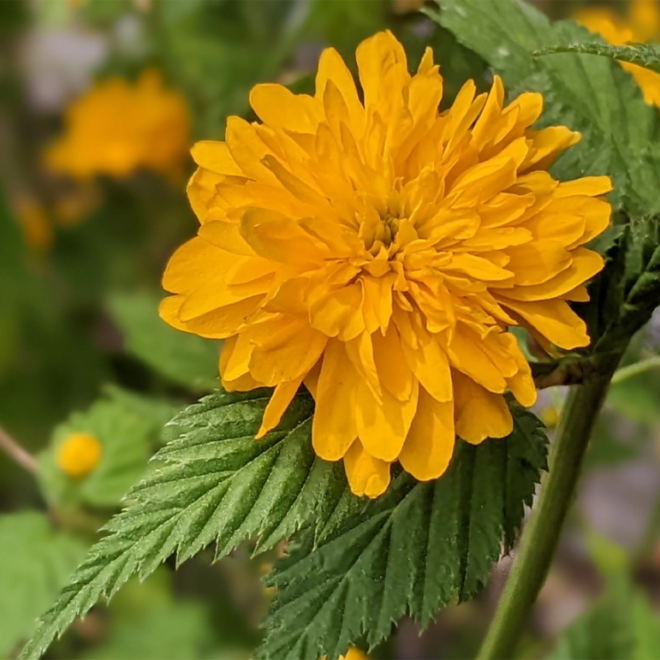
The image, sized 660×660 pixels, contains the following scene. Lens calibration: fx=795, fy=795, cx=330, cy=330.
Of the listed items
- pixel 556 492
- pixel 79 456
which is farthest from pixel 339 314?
pixel 79 456

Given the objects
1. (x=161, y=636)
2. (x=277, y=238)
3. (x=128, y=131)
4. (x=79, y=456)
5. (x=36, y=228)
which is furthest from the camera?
(x=36, y=228)

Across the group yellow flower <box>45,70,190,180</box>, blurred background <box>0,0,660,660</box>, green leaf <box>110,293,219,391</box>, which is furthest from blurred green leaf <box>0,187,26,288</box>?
green leaf <box>110,293,219,391</box>

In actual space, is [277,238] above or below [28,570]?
above

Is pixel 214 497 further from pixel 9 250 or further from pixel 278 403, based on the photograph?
pixel 9 250

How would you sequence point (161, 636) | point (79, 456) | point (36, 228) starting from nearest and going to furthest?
point (79, 456) < point (161, 636) < point (36, 228)

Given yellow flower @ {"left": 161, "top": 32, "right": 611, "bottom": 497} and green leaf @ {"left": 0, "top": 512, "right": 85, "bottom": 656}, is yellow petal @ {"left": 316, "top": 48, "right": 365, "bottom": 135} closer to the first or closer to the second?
yellow flower @ {"left": 161, "top": 32, "right": 611, "bottom": 497}

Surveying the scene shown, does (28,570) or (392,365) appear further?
(28,570)

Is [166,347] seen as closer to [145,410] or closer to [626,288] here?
[145,410]

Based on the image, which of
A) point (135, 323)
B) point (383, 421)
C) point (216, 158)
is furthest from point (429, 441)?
point (135, 323)

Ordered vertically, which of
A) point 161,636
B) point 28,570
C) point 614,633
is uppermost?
point 614,633
